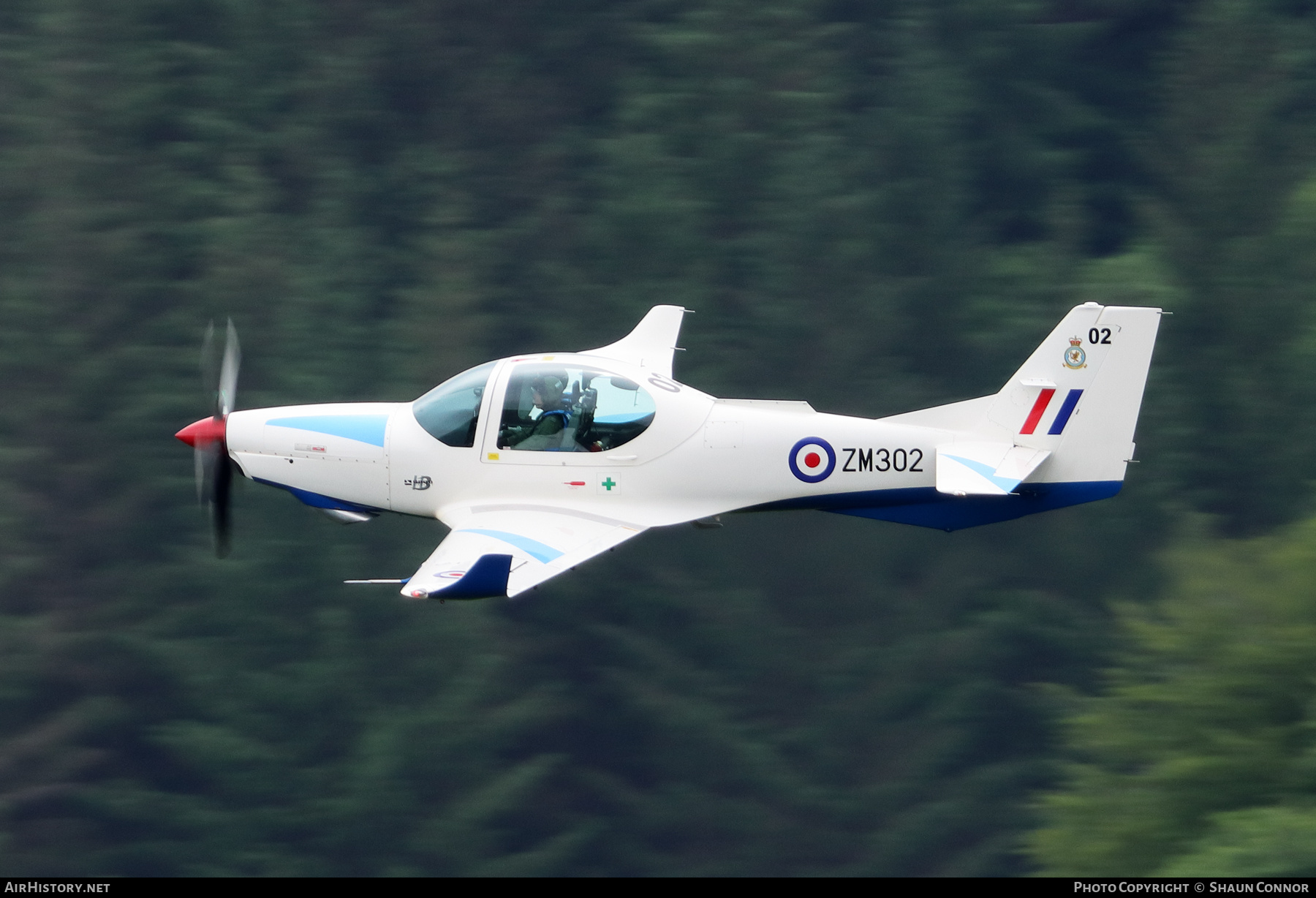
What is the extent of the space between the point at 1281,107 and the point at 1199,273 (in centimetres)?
428

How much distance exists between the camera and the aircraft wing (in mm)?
11945

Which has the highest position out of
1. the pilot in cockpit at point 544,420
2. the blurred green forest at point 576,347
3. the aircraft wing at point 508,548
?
the blurred green forest at point 576,347

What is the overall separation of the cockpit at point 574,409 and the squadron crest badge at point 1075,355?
3.52 metres

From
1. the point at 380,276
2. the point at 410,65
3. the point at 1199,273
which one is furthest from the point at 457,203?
the point at 1199,273

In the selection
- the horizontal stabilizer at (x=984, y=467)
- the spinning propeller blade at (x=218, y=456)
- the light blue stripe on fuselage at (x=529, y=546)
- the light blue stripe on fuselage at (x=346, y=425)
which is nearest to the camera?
the light blue stripe on fuselage at (x=529, y=546)

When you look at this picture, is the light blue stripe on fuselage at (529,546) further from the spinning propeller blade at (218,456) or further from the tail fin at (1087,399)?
the tail fin at (1087,399)

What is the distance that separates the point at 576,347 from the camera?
2969 cm

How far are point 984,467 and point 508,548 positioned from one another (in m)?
3.90

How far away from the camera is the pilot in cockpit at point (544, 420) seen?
13.1 metres

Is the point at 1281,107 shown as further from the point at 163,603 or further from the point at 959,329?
the point at 163,603

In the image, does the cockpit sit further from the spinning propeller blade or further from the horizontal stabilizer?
the spinning propeller blade

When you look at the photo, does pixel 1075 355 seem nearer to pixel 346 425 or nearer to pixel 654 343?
pixel 654 343

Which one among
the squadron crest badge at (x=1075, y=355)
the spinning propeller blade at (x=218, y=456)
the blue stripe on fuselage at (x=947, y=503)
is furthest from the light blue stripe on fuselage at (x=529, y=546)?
the squadron crest badge at (x=1075, y=355)

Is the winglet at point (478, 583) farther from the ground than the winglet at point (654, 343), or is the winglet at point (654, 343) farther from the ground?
the winglet at point (654, 343)
